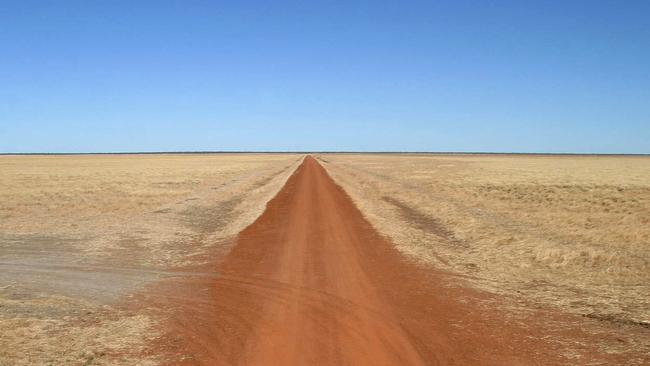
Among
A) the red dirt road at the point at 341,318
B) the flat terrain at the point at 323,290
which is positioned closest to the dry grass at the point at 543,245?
the flat terrain at the point at 323,290

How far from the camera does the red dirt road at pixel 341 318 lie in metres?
6.60

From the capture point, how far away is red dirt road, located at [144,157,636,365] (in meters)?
6.60

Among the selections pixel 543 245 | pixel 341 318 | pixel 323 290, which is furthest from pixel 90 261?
pixel 543 245

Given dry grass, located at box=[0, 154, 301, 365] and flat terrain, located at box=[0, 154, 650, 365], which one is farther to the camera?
dry grass, located at box=[0, 154, 301, 365]

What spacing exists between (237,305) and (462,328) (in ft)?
11.9

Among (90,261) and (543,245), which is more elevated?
(543,245)

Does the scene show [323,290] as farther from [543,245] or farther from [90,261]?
[543,245]

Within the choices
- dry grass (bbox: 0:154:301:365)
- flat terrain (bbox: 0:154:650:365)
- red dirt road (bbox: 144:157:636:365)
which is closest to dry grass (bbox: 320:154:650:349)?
flat terrain (bbox: 0:154:650:365)

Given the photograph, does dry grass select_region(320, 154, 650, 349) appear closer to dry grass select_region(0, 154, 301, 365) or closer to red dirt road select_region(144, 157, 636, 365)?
red dirt road select_region(144, 157, 636, 365)

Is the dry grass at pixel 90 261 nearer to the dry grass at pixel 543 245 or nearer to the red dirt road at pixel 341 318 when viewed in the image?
the red dirt road at pixel 341 318

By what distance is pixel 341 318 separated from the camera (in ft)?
26.5

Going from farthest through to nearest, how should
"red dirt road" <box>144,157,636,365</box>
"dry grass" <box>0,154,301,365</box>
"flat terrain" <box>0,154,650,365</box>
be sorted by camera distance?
"dry grass" <box>0,154,301,365</box>, "flat terrain" <box>0,154,650,365</box>, "red dirt road" <box>144,157,636,365</box>

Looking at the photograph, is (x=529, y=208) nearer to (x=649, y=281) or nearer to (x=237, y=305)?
(x=649, y=281)

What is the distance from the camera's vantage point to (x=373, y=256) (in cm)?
1347
